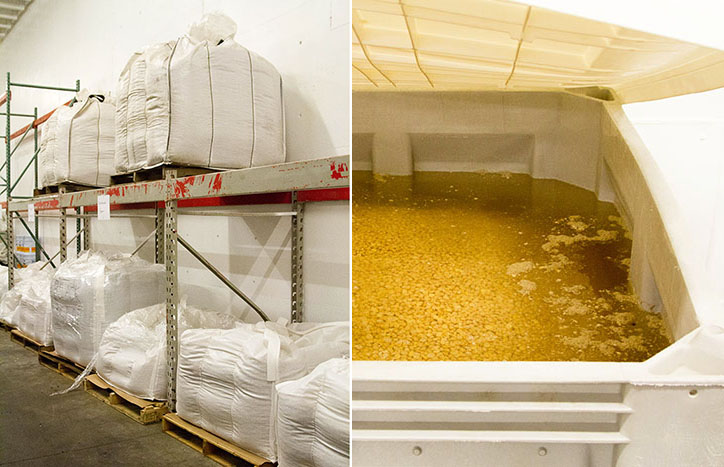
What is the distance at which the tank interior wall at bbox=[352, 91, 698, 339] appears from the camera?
542 millimetres

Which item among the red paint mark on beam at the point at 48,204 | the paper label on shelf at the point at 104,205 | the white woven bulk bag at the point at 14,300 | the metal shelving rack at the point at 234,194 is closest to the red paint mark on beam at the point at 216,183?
the metal shelving rack at the point at 234,194

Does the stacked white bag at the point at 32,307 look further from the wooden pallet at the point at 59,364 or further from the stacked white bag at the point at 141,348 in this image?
the stacked white bag at the point at 141,348

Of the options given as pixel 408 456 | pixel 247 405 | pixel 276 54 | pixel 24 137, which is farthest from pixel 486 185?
pixel 24 137

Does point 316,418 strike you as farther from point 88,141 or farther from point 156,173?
point 88,141

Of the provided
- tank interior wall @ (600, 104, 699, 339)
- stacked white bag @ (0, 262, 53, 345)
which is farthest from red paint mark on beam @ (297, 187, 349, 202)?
stacked white bag @ (0, 262, 53, 345)

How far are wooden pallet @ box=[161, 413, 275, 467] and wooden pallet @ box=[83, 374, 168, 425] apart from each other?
0.06 meters

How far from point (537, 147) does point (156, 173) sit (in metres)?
1.54

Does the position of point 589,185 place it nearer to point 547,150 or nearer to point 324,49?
point 547,150

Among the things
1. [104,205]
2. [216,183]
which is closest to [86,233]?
[104,205]

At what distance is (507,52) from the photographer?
21.4 inches

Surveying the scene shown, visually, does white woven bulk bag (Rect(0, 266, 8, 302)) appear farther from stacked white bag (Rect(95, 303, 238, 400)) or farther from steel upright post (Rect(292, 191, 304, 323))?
steel upright post (Rect(292, 191, 304, 323))

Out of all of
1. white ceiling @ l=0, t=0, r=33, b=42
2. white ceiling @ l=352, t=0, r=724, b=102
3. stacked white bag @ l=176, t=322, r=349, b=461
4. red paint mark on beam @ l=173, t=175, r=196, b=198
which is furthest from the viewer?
white ceiling @ l=0, t=0, r=33, b=42

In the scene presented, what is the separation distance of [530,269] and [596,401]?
17 cm

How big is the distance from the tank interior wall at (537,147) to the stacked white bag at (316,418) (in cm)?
70
